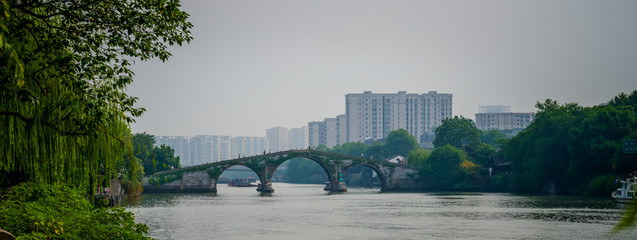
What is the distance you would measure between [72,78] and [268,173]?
219 feet

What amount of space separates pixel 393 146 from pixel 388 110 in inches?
2540

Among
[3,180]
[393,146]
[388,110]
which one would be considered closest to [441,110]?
[388,110]

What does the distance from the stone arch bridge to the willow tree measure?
187 feet

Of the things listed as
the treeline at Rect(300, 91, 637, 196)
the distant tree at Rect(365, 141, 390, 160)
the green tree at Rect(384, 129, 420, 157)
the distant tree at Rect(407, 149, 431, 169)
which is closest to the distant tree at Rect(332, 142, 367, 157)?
the distant tree at Rect(365, 141, 390, 160)

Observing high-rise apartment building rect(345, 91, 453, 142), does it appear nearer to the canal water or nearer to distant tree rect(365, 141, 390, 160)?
distant tree rect(365, 141, 390, 160)

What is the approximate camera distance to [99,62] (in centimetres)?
992

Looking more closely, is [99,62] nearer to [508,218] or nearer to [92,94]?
[92,94]

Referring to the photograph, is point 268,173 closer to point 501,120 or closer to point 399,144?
point 399,144

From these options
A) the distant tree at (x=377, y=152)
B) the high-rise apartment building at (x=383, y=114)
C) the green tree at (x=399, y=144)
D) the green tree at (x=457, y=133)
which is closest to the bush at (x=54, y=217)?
the green tree at (x=457, y=133)

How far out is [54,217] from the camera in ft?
32.8

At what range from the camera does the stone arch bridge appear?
69.8 metres

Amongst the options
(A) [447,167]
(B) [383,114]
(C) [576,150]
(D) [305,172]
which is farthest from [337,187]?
(B) [383,114]

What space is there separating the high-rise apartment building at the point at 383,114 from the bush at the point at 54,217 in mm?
168653

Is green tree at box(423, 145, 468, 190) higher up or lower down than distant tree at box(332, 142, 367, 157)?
lower down
